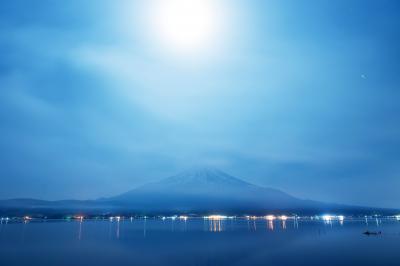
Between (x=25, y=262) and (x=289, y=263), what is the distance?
27.9 metres

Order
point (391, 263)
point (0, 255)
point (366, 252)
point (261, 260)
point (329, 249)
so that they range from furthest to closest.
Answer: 1. point (329, 249)
2. point (366, 252)
3. point (0, 255)
4. point (261, 260)
5. point (391, 263)

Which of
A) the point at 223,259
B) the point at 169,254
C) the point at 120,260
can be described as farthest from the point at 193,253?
the point at 120,260

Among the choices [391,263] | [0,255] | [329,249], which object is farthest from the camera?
[329,249]

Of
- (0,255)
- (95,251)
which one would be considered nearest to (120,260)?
(95,251)

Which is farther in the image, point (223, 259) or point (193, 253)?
point (193, 253)

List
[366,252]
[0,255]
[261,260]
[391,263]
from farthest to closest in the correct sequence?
[366,252]
[0,255]
[261,260]
[391,263]

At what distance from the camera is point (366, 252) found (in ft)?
147

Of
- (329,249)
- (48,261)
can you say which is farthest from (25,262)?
(329,249)

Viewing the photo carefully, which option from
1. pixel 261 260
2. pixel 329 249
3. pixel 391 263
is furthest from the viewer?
pixel 329 249

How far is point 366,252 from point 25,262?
40921 millimetres

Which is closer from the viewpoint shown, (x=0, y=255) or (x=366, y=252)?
(x=0, y=255)

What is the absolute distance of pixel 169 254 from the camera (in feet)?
144

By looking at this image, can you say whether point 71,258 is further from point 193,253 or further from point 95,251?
point 193,253

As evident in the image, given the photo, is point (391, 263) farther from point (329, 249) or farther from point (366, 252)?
point (329, 249)
